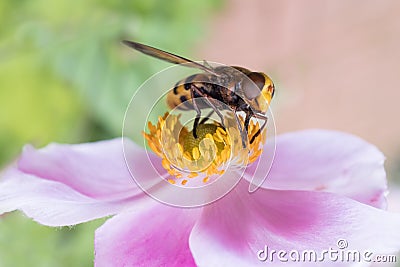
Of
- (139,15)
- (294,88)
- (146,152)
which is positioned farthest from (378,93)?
(146,152)

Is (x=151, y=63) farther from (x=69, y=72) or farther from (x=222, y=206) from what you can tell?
(x=222, y=206)

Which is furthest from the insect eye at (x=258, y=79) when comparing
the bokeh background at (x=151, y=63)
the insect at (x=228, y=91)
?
the bokeh background at (x=151, y=63)

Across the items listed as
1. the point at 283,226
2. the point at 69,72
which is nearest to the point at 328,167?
the point at 283,226

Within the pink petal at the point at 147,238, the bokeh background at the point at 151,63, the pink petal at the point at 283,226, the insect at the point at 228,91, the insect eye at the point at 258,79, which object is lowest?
the bokeh background at the point at 151,63

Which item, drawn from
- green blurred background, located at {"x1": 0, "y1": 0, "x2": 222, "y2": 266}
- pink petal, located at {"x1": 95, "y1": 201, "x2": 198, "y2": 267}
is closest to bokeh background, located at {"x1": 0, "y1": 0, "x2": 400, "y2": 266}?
green blurred background, located at {"x1": 0, "y1": 0, "x2": 222, "y2": 266}

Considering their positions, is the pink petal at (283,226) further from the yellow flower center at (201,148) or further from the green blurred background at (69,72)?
the green blurred background at (69,72)

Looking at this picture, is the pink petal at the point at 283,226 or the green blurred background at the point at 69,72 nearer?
the pink petal at the point at 283,226

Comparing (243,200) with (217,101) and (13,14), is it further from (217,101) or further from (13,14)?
(13,14)

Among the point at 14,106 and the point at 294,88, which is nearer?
the point at 14,106
